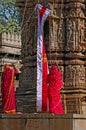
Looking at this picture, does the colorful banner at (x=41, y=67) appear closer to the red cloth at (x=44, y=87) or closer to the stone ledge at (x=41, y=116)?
the red cloth at (x=44, y=87)

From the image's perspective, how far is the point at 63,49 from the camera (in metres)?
16.8

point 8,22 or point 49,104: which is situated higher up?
point 8,22

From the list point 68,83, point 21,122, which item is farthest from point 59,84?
point 68,83

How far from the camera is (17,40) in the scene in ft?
97.5

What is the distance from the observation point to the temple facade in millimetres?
16453

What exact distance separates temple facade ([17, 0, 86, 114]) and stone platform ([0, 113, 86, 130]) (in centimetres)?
300

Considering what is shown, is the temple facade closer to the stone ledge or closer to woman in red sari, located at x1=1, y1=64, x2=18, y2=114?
woman in red sari, located at x1=1, y1=64, x2=18, y2=114

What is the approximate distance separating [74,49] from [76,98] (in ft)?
5.21

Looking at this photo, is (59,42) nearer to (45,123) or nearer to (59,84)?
(59,84)

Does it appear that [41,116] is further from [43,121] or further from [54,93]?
[54,93]

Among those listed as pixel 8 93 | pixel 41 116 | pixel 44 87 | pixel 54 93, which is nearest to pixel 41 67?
pixel 44 87

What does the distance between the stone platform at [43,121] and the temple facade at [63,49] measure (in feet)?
9.84

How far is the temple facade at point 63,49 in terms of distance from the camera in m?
16.5

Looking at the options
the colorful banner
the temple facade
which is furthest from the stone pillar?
the colorful banner
